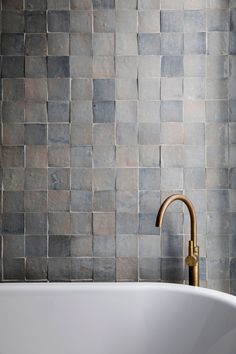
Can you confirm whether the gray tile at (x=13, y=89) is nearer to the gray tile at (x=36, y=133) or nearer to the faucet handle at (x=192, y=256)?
the gray tile at (x=36, y=133)

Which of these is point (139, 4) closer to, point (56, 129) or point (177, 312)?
point (56, 129)

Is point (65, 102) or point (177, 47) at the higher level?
point (177, 47)

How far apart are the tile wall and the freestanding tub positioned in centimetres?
17

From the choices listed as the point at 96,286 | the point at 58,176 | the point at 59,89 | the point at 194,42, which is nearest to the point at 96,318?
the point at 96,286

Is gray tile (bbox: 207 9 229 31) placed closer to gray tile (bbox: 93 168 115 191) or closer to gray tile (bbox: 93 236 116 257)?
gray tile (bbox: 93 168 115 191)

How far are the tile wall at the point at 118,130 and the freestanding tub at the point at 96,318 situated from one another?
0.17 m

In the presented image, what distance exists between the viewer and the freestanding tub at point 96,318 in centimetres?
169

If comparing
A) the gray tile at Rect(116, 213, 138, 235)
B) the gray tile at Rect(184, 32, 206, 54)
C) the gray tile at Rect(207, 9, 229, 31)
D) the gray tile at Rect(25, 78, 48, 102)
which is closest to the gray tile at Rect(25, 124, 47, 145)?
the gray tile at Rect(25, 78, 48, 102)

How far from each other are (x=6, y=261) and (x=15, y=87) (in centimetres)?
70

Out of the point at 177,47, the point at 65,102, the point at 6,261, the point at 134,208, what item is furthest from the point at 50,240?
the point at 177,47

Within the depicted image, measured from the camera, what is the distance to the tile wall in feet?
6.17

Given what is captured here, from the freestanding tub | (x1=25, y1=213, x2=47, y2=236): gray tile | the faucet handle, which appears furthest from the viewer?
(x1=25, y1=213, x2=47, y2=236): gray tile

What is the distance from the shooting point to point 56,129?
74.4 inches

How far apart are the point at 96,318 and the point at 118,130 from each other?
0.73m
